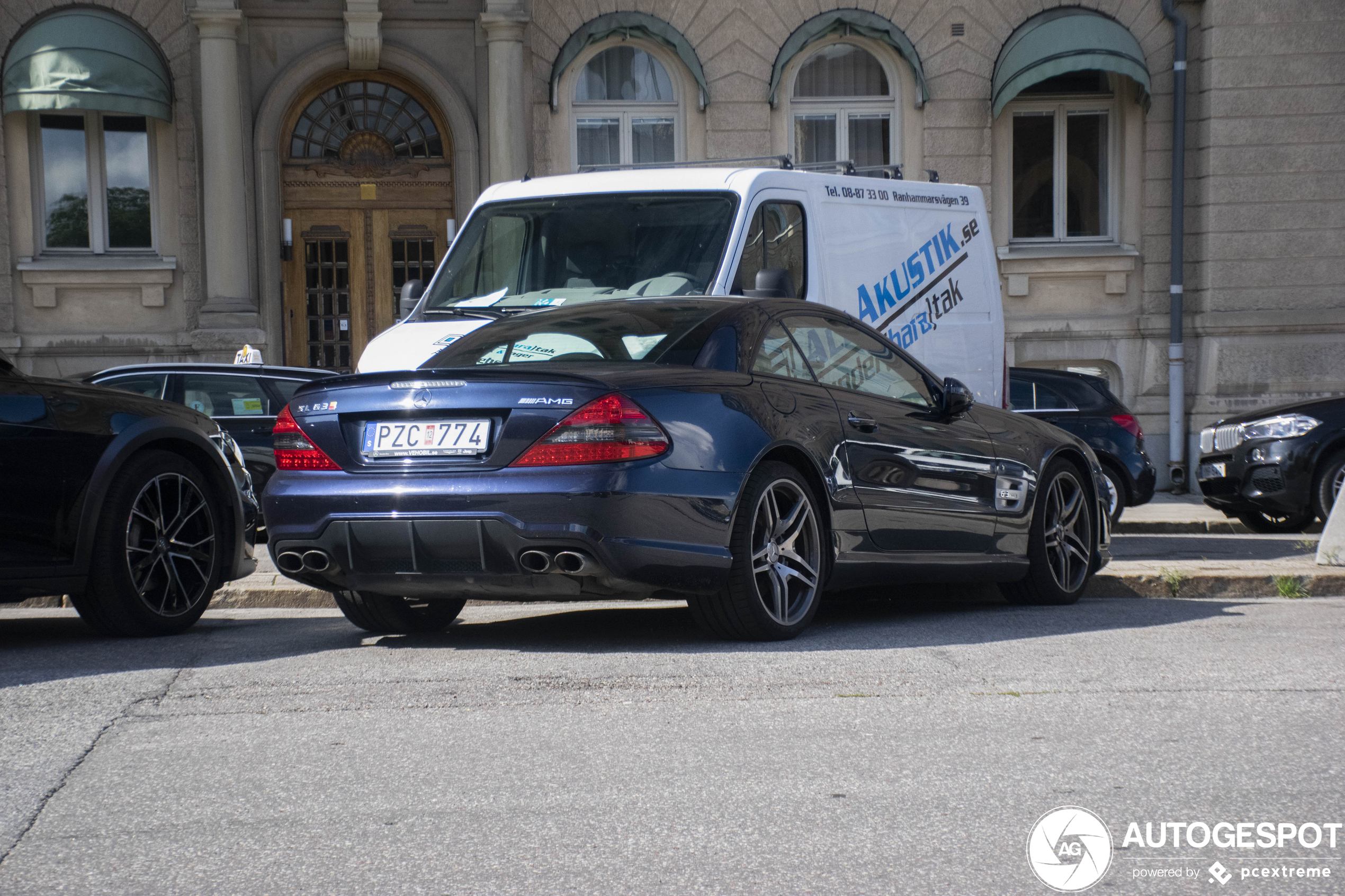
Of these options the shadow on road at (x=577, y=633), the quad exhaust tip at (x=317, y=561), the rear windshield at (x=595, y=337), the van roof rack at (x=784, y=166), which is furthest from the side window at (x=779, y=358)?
the van roof rack at (x=784, y=166)

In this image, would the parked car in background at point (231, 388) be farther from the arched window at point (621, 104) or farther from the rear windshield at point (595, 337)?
the arched window at point (621, 104)

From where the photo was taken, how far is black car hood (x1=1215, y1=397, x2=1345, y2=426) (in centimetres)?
1344

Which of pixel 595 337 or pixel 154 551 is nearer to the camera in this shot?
pixel 595 337

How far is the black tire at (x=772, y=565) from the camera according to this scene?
602 cm

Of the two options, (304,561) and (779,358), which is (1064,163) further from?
(304,561)

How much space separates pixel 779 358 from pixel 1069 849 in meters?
3.45

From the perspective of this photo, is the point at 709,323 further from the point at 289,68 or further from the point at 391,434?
the point at 289,68

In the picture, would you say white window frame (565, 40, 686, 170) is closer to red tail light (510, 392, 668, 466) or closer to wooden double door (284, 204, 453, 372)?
wooden double door (284, 204, 453, 372)

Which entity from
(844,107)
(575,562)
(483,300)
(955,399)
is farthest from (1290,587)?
(844,107)

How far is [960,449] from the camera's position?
742 cm

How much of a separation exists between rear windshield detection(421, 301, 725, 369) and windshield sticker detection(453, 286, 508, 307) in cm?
238

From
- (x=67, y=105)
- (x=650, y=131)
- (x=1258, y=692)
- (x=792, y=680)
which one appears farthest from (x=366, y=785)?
(x=650, y=131)

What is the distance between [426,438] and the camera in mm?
5941

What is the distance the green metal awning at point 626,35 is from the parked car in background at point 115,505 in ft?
40.2
